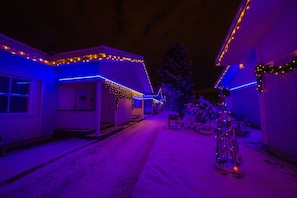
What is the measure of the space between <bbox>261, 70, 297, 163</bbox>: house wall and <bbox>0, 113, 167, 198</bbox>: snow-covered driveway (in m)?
4.25

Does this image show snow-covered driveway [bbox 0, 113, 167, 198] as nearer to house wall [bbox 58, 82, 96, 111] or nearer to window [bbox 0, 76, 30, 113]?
window [bbox 0, 76, 30, 113]

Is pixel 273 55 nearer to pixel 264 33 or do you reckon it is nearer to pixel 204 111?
pixel 264 33

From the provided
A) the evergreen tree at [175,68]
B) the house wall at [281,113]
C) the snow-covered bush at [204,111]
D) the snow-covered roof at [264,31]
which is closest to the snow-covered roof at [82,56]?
→ the snow-covered roof at [264,31]

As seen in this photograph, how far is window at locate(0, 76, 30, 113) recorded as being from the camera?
5.73 metres

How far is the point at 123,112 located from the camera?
485 inches

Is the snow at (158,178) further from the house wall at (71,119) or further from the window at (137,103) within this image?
the window at (137,103)

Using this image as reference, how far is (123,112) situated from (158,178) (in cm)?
946

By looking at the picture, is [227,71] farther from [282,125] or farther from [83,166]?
[83,166]

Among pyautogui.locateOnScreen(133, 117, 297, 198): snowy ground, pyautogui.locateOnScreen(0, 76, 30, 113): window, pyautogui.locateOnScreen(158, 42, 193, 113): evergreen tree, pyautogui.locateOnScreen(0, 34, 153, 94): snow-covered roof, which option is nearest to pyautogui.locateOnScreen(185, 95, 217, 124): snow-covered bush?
pyautogui.locateOnScreen(133, 117, 297, 198): snowy ground

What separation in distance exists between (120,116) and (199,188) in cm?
945

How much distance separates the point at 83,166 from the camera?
4188mm

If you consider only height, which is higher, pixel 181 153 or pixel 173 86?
pixel 173 86

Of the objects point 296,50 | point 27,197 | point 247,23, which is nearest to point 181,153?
point 27,197

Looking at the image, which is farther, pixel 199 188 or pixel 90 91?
pixel 90 91
